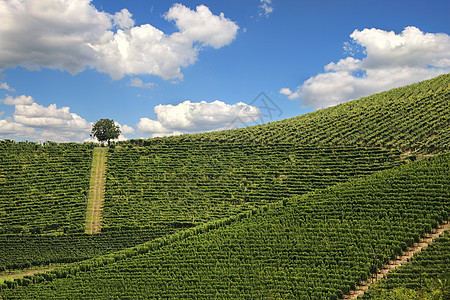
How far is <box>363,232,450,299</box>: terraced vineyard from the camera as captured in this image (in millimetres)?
23016

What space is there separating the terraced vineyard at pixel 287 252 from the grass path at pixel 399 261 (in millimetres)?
500

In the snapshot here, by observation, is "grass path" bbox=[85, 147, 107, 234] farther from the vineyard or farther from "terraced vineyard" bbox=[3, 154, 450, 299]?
"terraced vineyard" bbox=[3, 154, 450, 299]

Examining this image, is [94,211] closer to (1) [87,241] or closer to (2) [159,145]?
(1) [87,241]

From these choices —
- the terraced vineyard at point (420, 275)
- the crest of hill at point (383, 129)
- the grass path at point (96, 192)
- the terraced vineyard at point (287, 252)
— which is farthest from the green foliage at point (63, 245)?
the crest of hill at point (383, 129)

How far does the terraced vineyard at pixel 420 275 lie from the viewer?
23.0m

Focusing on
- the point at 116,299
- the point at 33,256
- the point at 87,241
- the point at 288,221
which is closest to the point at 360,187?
the point at 288,221

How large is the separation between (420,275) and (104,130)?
78.4 metres

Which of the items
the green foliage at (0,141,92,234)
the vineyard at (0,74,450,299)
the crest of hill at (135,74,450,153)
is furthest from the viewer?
the crest of hill at (135,74,450,153)

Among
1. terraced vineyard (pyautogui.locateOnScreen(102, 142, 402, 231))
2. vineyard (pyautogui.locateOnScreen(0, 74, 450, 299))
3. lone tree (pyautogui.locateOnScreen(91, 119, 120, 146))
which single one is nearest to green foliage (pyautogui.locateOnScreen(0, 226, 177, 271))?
vineyard (pyautogui.locateOnScreen(0, 74, 450, 299))

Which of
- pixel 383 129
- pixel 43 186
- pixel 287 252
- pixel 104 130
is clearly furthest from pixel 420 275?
pixel 104 130

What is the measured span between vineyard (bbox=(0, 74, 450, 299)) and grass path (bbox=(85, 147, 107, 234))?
365mm

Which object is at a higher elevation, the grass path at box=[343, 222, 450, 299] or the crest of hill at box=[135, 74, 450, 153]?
the crest of hill at box=[135, 74, 450, 153]

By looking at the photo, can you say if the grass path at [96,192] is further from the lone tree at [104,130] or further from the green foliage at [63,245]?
A: the lone tree at [104,130]

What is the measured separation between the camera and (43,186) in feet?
181
